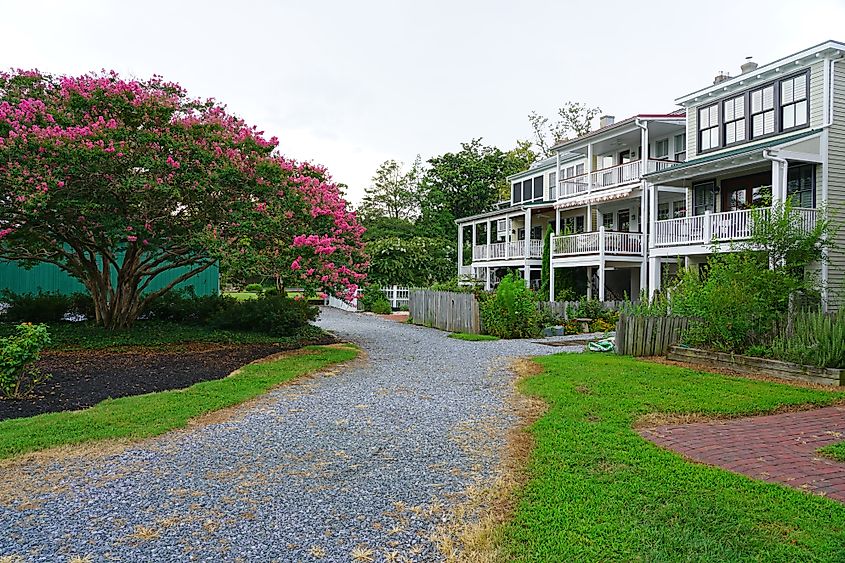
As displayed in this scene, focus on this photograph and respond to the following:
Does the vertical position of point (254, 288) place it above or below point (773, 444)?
above

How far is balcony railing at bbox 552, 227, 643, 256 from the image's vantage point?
22953 millimetres

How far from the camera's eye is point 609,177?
2511 cm

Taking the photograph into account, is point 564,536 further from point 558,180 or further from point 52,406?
point 558,180

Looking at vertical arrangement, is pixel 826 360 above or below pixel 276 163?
below

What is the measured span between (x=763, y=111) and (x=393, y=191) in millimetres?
38371

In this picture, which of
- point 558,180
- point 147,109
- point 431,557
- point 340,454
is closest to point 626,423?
point 340,454

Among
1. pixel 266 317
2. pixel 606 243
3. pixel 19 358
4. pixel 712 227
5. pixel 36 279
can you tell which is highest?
pixel 712 227

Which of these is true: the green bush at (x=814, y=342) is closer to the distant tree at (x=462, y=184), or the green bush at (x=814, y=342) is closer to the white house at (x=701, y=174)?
the white house at (x=701, y=174)

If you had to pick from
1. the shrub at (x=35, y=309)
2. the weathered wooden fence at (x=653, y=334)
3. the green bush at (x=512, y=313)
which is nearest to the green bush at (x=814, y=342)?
the weathered wooden fence at (x=653, y=334)

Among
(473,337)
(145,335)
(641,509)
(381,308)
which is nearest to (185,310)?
(145,335)

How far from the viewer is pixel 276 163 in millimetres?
13523

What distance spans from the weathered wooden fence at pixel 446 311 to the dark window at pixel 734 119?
9.33m

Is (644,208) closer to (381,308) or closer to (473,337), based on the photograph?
(473,337)

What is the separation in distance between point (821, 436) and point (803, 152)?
12673 mm
